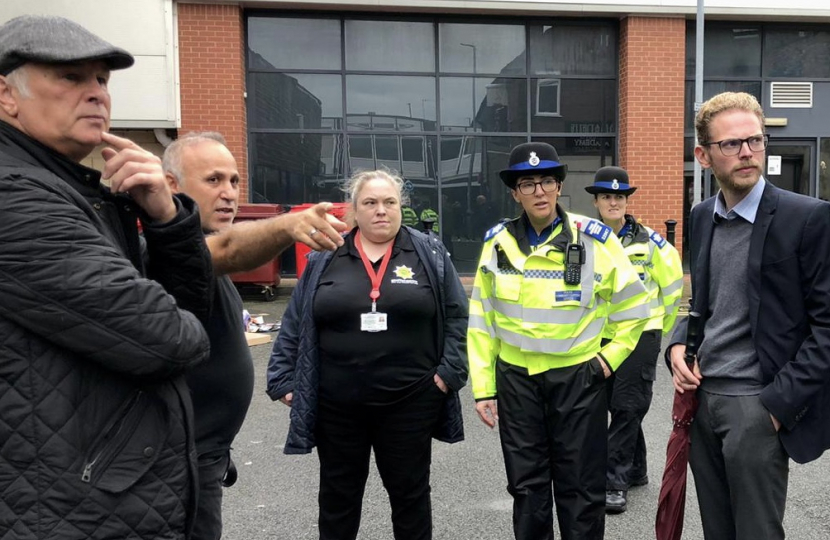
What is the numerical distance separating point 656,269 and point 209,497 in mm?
Result: 3093

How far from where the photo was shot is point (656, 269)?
4.39 metres

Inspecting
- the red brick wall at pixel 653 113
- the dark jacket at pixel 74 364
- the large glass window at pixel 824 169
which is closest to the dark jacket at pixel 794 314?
the dark jacket at pixel 74 364

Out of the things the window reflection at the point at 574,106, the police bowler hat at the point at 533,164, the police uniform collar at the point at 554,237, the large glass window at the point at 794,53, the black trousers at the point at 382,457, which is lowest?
the black trousers at the point at 382,457

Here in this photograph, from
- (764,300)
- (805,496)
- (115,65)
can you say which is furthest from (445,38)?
(115,65)

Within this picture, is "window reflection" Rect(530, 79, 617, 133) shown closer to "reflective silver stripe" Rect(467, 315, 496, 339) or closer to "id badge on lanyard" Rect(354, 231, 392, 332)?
"reflective silver stripe" Rect(467, 315, 496, 339)

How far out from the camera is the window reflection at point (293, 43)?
11.7 metres

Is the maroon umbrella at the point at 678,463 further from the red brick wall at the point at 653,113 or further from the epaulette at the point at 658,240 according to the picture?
the red brick wall at the point at 653,113

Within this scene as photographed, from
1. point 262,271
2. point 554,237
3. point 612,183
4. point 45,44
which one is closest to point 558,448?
point 554,237

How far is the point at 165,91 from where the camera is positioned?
11.0 metres

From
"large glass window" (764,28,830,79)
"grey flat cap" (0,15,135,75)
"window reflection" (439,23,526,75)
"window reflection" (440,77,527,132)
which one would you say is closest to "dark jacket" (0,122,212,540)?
"grey flat cap" (0,15,135,75)

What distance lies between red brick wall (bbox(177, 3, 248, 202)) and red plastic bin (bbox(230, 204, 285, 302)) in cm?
117

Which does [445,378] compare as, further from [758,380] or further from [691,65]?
→ [691,65]

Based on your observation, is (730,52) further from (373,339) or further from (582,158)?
(373,339)

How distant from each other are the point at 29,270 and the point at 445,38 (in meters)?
11.5
